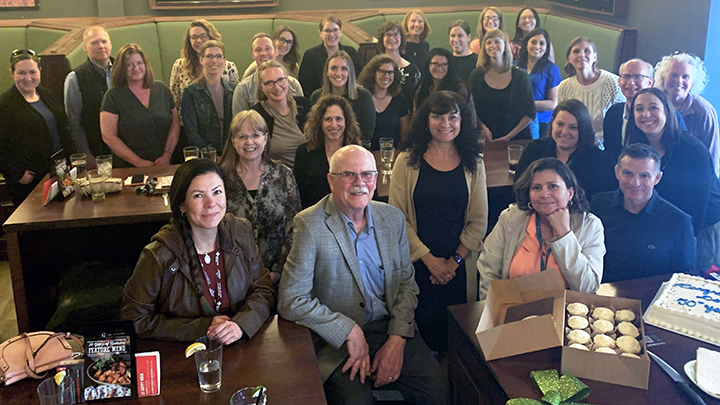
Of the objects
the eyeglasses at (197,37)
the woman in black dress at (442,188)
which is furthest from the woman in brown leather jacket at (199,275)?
the eyeglasses at (197,37)

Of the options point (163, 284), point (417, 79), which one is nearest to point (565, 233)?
point (163, 284)

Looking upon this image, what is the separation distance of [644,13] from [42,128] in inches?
196

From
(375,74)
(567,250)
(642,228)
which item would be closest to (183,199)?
(567,250)

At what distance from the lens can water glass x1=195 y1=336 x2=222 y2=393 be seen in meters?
1.78

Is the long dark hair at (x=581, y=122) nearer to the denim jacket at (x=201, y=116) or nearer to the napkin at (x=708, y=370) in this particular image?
the napkin at (x=708, y=370)

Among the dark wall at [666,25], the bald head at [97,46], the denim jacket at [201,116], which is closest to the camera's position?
the denim jacket at [201,116]

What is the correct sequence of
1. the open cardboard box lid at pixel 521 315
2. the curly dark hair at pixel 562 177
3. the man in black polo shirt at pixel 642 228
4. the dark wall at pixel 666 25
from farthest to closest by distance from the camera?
1. the dark wall at pixel 666 25
2. the man in black polo shirt at pixel 642 228
3. the curly dark hair at pixel 562 177
4. the open cardboard box lid at pixel 521 315

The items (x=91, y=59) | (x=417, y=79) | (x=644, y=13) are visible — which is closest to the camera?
(x=91, y=59)

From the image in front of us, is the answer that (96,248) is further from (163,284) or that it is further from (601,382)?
(601,382)

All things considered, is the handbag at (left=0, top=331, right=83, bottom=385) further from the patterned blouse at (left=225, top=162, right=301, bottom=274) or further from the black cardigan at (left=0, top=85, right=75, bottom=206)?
the black cardigan at (left=0, top=85, right=75, bottom=206)

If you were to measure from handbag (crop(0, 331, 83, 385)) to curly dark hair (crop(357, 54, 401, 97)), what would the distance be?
9.49ft

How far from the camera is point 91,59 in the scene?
4.48 m

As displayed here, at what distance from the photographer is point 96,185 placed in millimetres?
3342

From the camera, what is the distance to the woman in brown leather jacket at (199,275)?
207cm
